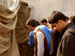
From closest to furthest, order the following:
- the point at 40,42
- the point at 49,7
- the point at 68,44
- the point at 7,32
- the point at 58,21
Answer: the point at 68,44, the point at 58,21, the point at 40,42, the point at 7,32, the point at 49,7

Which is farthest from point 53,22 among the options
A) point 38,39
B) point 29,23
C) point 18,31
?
point 18,31

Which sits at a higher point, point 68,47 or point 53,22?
point 53,22

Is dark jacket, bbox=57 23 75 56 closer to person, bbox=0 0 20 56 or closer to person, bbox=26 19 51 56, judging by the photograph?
person, bbox=26 19 51 56

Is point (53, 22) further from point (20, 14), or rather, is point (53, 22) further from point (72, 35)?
point (20, 14)

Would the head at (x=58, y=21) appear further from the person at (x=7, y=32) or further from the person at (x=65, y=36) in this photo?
the person at (x=7, y=32)

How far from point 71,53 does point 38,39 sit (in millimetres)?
944

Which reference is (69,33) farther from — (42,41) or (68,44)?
(42,41)

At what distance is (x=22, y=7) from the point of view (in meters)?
4.29

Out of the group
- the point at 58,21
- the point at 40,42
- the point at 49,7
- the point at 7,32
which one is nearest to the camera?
the point at 58,21

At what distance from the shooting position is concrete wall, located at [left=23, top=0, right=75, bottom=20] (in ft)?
16.7

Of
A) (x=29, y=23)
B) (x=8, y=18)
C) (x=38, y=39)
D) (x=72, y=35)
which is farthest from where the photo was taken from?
(x=8, y=18)

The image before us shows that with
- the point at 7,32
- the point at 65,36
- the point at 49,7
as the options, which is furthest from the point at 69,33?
the point at 49,7

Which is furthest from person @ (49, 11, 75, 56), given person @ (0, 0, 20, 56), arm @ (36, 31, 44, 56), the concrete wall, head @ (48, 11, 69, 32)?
the concrete wall

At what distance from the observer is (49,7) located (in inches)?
226
